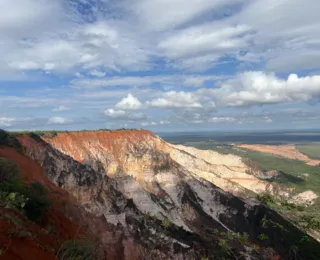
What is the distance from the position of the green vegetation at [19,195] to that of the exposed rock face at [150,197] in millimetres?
11296

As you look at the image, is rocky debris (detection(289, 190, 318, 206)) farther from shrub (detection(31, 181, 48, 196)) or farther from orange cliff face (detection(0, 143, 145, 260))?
shrub (detection(31, 181, 48, 196))

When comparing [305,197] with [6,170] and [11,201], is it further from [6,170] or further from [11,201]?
[11,201]

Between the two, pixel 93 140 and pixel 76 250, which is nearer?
pixel 76 250

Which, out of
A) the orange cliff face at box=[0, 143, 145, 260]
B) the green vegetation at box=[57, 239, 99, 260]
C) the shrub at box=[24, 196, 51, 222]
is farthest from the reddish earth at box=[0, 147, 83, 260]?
the shrub at box=[24, 196, 51, 222]

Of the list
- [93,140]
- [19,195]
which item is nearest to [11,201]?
[19,195]

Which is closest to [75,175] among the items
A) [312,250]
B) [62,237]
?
[62,237]

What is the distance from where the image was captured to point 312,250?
2660 inches

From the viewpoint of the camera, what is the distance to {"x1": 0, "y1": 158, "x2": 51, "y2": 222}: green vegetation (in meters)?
22.0

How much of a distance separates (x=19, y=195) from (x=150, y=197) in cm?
4315

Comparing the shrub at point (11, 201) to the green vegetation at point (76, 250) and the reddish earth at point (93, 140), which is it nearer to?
the green vegetation at point (76, 250)

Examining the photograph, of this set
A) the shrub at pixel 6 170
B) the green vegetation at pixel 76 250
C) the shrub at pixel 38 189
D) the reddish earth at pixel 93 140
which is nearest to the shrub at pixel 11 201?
the green vegetation at pixel 76 250

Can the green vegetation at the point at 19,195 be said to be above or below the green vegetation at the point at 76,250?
above

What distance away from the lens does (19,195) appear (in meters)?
25.1

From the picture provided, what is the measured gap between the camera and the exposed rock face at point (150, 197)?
4250 centimetres
